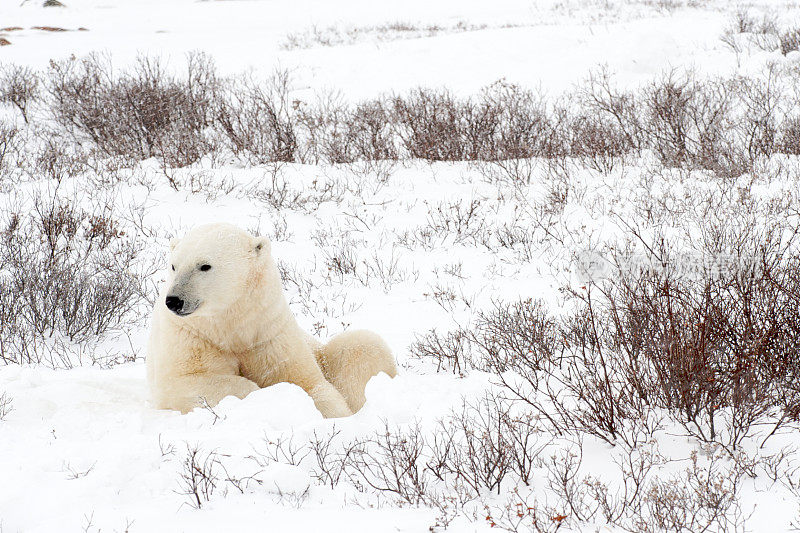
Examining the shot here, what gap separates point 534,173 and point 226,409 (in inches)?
232

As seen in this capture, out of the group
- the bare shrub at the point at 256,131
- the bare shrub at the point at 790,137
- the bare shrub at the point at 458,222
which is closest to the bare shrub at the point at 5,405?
the bare shrub at the point at 458,222

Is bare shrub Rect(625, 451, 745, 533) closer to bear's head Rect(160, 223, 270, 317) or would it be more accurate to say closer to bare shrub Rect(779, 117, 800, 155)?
bear's head Rect(160, 223, 270, 317)

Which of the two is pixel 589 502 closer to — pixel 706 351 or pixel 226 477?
pixel 706 351

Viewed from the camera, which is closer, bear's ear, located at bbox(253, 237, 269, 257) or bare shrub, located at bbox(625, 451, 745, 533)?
bare shrub, located at bbox(625, 451, 745, 533)

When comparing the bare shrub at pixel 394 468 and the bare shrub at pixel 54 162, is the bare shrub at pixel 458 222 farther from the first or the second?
the bare shrub at pixel 54 162

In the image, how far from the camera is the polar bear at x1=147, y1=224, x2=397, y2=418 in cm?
237

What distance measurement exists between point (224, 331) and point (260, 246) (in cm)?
40

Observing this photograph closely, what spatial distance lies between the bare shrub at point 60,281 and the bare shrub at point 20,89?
5869 mm

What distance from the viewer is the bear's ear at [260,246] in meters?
2.57

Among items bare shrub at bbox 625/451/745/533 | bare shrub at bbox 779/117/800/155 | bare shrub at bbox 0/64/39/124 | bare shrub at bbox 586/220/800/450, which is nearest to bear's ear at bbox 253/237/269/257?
bare shrub at bbox 586/220/800/450

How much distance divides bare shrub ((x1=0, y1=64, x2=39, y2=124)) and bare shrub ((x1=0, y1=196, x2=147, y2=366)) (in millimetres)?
5869

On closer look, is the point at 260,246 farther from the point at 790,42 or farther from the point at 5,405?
the point at 790,42

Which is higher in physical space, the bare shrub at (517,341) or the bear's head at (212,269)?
the bear's head at (212,269)

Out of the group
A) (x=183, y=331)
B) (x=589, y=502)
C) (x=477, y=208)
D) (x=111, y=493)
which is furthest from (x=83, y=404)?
(x=477, y=208)
